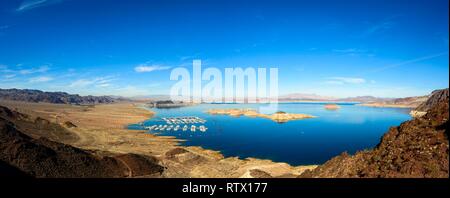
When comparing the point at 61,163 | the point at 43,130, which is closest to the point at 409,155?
the point at 61,163

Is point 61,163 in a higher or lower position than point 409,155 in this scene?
lower

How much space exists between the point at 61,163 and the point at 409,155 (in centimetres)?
2319

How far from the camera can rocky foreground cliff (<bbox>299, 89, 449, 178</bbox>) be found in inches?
456

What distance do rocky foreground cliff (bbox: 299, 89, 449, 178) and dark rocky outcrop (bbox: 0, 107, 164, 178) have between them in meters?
15.6

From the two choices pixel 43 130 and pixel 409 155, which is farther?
pixel 43 130

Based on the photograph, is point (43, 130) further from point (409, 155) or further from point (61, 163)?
point (409, 155)

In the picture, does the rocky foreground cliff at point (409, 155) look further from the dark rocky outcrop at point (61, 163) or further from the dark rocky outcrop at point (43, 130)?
the dark rocky outcrop at point (43, 130)

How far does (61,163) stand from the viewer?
2297 cm

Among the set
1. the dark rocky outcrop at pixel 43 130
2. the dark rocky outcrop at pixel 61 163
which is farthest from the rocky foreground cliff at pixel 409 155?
the dark rocky outcrop at pixel 43 130

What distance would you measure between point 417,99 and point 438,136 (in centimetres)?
18608

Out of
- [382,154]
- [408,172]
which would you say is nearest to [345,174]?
[382,154]

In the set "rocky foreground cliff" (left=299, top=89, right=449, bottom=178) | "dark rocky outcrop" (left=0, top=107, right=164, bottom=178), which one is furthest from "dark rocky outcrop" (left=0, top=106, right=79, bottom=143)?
"rocky foreground cliff" (left=299, top=89, right=449, bottom=178)

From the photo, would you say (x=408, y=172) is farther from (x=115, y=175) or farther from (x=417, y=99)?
(x=417, y=99)
